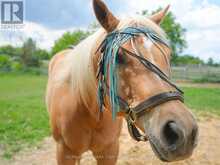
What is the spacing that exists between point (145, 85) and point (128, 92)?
160 mm

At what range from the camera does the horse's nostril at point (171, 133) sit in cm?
145

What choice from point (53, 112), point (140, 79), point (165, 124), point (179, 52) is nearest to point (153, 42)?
point (140, 79)

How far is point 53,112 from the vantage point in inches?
115

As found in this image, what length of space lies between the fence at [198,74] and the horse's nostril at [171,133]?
21265 millimetres

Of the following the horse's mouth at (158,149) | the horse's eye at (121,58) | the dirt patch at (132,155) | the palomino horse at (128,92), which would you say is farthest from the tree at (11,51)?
the horse's mouth at (158,149)

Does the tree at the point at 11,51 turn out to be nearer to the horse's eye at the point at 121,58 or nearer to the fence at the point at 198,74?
the fence at the point at 198,74

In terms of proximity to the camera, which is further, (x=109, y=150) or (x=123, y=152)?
(x=123, y=152)

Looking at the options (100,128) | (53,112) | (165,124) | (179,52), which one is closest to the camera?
(165,124)

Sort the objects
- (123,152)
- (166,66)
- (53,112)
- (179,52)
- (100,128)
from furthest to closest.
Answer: (179,52), (123,152), (53,112), (100,128), (166,66)

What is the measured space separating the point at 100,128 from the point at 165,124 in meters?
1.22

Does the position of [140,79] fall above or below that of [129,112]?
above

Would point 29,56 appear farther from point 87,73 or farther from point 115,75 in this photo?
point 115,75

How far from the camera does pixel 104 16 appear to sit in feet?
6.40

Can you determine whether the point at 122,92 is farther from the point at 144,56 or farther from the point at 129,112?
the point at 144,56
